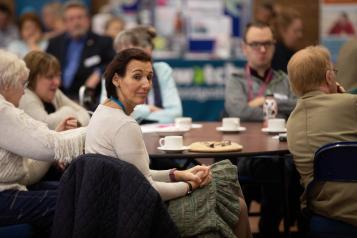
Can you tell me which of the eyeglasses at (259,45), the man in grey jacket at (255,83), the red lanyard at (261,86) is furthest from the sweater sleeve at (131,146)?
the eyeglasses at (259,45)

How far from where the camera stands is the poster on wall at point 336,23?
8.98 metres

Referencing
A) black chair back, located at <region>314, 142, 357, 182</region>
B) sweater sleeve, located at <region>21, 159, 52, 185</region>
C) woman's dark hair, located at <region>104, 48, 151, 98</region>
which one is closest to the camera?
woman's dark hair, located at <region>104, 48, 151, 98</region>

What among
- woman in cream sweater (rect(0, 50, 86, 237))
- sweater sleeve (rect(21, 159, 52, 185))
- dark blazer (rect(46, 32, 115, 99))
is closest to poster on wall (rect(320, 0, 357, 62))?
dark blazer (rect(46, 32, 115, 99))

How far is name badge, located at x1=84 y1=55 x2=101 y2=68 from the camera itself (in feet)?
25.7

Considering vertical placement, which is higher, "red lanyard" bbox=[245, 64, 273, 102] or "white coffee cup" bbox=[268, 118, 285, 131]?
"red lanyard" bbox=[245, 64, 273, 102]

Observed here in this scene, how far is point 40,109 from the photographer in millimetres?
4559

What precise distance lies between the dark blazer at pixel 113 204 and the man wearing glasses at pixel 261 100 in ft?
6.07

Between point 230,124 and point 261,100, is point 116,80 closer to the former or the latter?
point 230,124

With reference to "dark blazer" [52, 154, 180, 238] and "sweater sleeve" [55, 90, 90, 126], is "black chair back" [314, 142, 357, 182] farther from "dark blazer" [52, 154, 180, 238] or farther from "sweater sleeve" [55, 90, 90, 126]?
"sweater sleeve" [55, 90, 90, 126]

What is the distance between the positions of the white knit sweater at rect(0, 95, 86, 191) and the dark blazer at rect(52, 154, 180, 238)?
53 centimetres

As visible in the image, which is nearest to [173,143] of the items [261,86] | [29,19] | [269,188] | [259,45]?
[269,188]

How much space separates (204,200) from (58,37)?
5036mm

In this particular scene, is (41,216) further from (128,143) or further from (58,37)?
(58,37)

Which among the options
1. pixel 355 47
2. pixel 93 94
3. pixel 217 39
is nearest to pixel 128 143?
pixel 355 47
